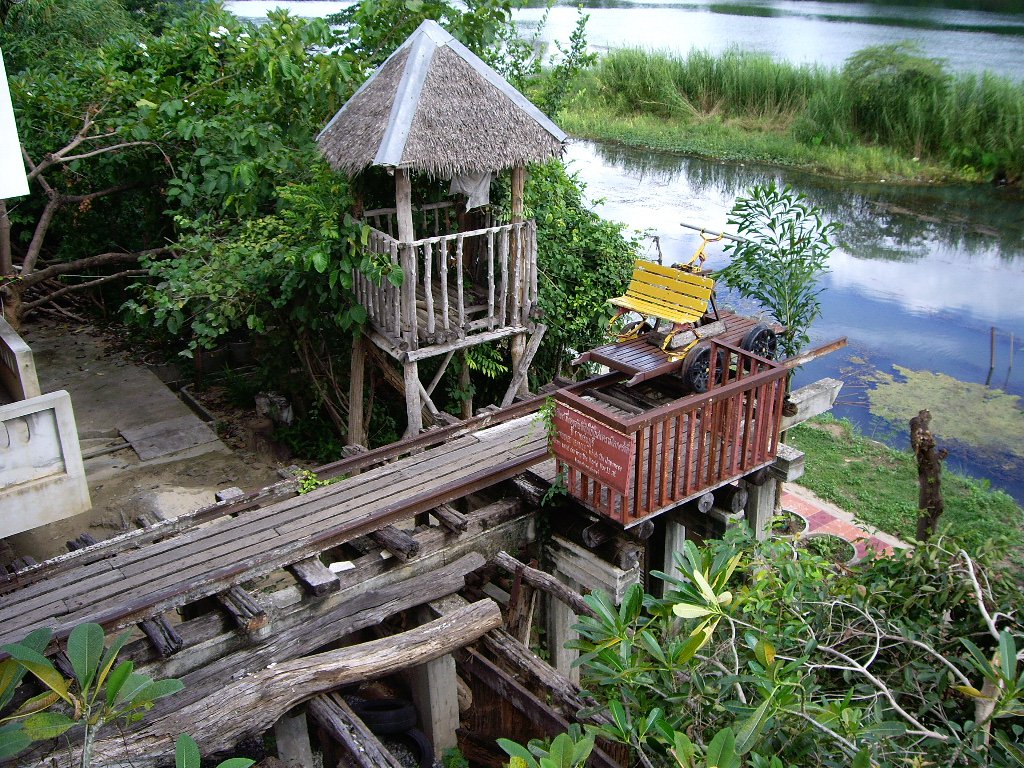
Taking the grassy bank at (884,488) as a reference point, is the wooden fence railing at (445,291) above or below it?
above

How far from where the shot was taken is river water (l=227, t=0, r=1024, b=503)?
13.8 meters

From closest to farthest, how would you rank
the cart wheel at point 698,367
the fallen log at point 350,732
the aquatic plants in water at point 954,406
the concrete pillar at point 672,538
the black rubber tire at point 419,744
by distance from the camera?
the fallen log at point 350,732 → the black rubber tire at point 419,744 → the cart wheel at point 698,367 → the concrete pillar at point 672,538 → the aquatic plants in water at point 954,406

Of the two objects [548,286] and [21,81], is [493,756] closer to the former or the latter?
[548,286]

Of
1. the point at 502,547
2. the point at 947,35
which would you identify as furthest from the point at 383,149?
the point at 947,35

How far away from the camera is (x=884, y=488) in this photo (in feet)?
36.1

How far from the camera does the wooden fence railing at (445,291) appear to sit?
802 cm

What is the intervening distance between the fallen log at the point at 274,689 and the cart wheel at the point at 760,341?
3.08 m

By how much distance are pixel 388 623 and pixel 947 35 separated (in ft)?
97.5

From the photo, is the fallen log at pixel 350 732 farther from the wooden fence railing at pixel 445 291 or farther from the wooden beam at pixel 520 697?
the wooden fence railing at pixel 445 291

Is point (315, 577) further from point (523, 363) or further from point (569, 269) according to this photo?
point (569, 269)

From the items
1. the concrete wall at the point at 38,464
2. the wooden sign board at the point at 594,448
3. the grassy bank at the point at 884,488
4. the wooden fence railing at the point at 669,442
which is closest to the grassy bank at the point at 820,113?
the grassy bank at the point at 884,488

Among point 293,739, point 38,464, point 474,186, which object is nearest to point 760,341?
point 474,186

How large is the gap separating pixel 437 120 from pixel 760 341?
321 centimetres

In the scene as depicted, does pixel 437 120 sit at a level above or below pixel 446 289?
above
